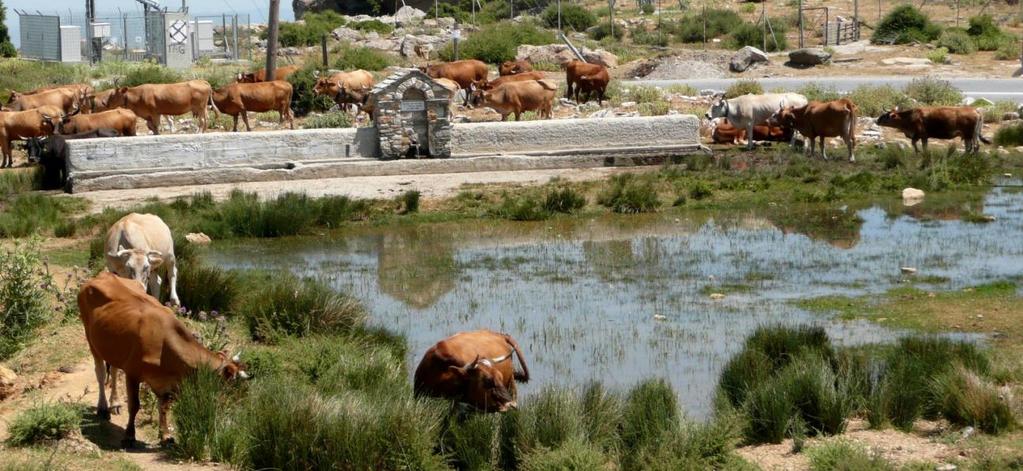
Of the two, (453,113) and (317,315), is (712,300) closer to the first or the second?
(317,315)

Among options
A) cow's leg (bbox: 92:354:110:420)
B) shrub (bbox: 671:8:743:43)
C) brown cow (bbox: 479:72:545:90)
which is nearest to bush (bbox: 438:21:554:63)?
shrub (bbox: 671:8:743:43)

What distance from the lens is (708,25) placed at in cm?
6022

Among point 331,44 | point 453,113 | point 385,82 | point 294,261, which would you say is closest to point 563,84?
point 453,113

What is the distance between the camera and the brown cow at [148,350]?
10.2 m

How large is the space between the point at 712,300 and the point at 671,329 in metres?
1.55

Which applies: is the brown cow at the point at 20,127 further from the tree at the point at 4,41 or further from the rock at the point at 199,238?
the tree at the point at 4,41

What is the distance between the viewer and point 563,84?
3997 cm

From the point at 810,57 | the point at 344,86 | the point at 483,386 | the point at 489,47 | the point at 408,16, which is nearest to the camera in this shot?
the point at 483,386

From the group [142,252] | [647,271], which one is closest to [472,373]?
[142,252]

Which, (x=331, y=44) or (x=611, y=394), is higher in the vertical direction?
(x=331, y=44)

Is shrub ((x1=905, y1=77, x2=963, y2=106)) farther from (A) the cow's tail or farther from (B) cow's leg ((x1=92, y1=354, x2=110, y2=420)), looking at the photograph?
(B) cow's leg ((x1=92, y1=354, x2=110, y2=420))

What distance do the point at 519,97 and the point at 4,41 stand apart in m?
38.1

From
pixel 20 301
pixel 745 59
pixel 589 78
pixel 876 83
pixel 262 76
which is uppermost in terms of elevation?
pixel 745 59

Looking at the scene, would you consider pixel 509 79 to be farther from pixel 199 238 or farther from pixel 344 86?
pixel 199 238
